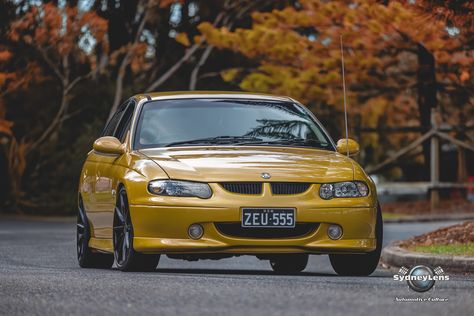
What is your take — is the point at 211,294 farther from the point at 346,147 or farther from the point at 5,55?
the point at 5,55

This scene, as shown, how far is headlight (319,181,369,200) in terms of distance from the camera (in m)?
10.5

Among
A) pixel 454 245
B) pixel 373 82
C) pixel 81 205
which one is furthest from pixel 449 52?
pixel 81 205

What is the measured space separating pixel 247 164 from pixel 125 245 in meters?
1.25

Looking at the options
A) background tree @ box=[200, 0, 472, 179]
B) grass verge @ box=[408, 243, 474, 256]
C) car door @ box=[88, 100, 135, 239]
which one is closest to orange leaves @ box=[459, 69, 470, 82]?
background tree @ box=[200, 0, 472, 179]

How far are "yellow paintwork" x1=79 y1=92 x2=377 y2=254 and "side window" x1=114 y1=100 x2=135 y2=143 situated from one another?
94cm

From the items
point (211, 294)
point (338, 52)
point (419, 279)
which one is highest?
point (211, 294)

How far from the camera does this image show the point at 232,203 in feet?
33.7

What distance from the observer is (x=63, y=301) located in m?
8.16

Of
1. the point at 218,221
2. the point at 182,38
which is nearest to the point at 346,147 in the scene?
the point at 218,221

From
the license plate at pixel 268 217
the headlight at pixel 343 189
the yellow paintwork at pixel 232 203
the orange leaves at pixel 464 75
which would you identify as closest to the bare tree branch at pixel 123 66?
the orange leaves at pixel 464 75

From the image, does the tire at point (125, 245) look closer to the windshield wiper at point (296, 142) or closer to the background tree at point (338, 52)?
the windshield wiper at point (296, 142)

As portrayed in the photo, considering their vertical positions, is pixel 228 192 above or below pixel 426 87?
above

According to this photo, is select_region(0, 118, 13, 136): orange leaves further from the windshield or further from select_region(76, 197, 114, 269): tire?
the windshield

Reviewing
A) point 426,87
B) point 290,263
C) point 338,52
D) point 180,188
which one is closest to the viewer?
point 180,188
